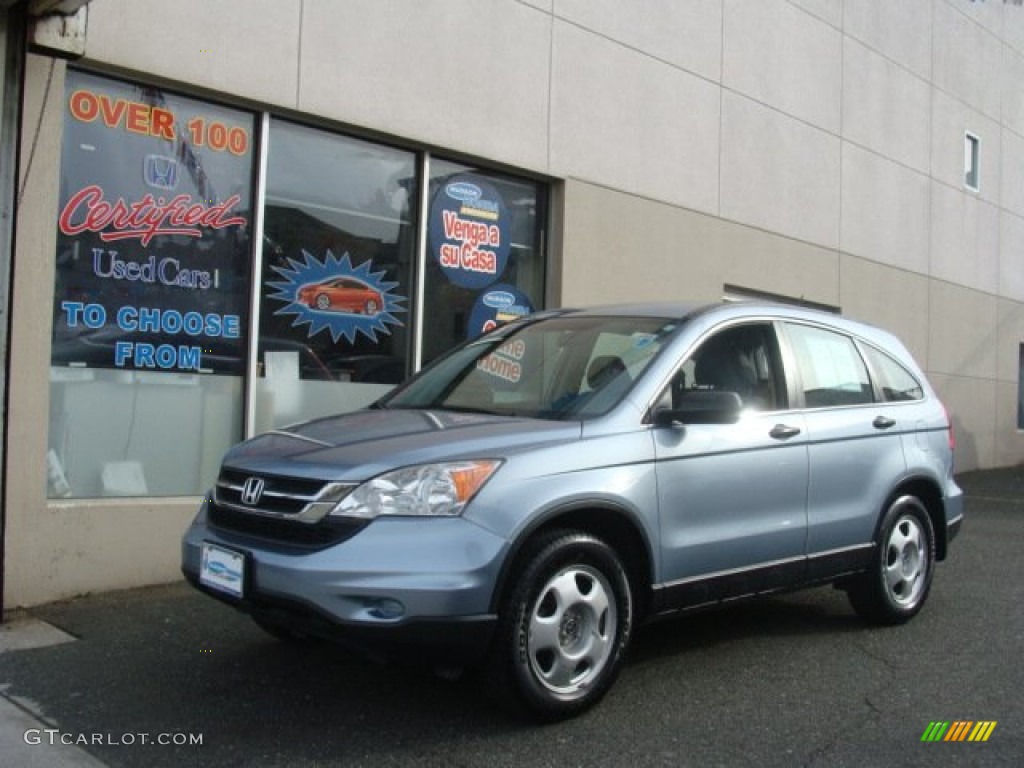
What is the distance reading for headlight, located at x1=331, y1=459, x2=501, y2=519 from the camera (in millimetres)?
3752

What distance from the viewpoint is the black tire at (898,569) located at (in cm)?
559

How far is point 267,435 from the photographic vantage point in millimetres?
4578

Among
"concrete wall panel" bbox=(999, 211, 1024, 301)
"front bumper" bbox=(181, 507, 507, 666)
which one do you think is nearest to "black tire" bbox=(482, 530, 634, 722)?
"front bumper" bbox=(181, 507, 507, 666)

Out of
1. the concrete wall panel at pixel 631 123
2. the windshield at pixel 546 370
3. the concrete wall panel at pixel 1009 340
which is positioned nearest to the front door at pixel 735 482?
the windshield at pixel 546 370

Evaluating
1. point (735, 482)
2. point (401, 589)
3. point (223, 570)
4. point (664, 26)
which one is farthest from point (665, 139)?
point (401, 589)

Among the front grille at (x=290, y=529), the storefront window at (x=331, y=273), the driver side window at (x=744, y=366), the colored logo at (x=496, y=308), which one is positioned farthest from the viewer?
the colored logo at (x=496, y=308)

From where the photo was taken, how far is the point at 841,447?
17.4 ft

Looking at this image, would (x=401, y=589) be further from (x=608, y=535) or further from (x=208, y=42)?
(x=208, y=42)

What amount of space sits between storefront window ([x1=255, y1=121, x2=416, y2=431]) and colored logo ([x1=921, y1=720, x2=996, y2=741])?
16.2 feet

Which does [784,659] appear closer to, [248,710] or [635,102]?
[248,710]

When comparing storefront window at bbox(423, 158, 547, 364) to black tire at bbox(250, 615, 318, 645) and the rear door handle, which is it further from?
the rear door handle

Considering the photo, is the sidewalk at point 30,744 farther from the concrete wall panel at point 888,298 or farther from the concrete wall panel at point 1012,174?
the concrete wall panel at point 1012,174

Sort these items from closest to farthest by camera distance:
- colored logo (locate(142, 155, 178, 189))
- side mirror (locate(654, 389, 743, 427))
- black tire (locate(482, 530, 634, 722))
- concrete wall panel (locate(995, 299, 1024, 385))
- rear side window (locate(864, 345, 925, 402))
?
black tire (locate(482, 530, 634, 722))
side mirror (locate(654, 389, 743, 427))
rear side window (locate(864, 345, 925, 402))
colored logo (locate(142, 155, 178, 189))
concrete wall panel (locate(995, 299, 1024, 385))

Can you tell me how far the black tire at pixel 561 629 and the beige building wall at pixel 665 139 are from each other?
3.65 m
